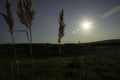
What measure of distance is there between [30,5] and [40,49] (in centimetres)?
2653

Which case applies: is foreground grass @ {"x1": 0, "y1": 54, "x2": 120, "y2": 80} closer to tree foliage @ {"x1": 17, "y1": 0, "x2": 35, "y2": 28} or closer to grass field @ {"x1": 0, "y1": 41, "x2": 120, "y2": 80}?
grass field @ {"x1": 0, "y1": 41, "x2": 120, "y2": 80}

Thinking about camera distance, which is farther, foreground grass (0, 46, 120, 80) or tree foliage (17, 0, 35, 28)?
foreground grass (0, 46, 120, 80)

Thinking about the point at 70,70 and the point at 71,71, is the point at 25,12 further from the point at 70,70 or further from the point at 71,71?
the point at 70,70

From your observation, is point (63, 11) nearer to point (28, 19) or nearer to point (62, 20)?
point (62, 20)

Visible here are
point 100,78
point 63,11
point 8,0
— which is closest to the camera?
point 8,0

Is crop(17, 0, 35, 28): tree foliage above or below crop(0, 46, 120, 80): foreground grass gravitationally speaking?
above

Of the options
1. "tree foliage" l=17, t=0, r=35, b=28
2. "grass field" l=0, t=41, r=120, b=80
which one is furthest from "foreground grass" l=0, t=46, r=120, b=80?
"tree foliage" l=17, t=0, r=35, b=28

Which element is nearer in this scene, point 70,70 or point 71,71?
point 71,71

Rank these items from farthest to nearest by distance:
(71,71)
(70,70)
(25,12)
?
(70,70)
(71,71)
(25,12)

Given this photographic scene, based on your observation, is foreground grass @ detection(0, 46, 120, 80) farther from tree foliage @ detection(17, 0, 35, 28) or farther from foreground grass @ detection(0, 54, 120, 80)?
tree foliage @ detection(17, 0, 35, 28)

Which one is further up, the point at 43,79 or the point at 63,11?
the point at 63,11

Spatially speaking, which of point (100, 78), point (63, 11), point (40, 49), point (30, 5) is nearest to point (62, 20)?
point (63, 11)

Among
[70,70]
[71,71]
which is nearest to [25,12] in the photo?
[71,71]

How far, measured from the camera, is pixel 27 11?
211 inches
